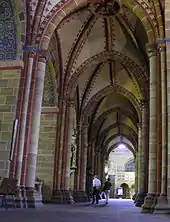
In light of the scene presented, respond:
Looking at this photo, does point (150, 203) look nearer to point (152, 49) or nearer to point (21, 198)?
point (21, 198)

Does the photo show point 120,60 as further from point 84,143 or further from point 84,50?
point 84,143

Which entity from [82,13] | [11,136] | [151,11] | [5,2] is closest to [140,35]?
[82,13]

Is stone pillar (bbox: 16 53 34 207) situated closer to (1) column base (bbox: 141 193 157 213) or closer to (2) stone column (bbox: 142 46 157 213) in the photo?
(1) column base (bbox: 141 193 157 213)

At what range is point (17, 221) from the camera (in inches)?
195

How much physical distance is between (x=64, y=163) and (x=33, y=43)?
6.35 m

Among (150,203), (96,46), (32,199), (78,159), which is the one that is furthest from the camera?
(78,159)

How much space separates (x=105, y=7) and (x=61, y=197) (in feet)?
28.1

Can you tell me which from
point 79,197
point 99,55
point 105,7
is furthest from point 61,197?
point 105,7

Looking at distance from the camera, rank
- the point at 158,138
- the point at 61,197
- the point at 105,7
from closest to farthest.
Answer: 1. the point at 158,138
2. the point at 105,7
3. the point at 61,197

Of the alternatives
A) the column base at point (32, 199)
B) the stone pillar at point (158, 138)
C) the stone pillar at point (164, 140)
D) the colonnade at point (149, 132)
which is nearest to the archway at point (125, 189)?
the colonnade at point (149, 132)

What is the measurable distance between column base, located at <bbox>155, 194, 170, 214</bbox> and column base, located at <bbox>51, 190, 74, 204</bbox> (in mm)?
6937

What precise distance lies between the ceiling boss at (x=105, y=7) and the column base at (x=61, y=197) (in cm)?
820

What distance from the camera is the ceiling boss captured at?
1352cm

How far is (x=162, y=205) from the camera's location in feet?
26.9
